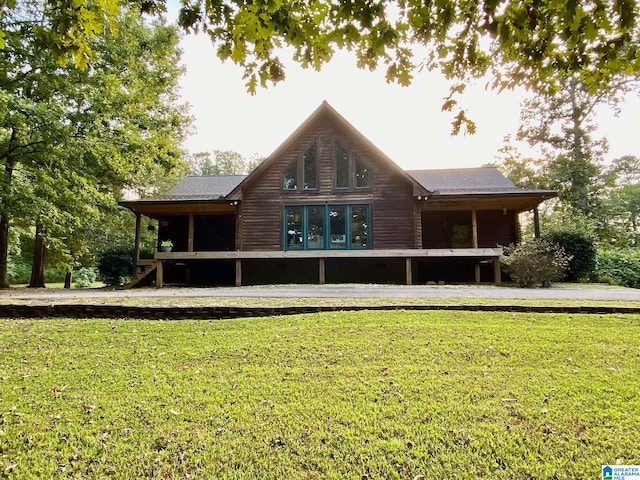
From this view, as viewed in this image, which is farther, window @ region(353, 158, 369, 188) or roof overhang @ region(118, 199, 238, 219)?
window @ region(353, 158, 369, 188)

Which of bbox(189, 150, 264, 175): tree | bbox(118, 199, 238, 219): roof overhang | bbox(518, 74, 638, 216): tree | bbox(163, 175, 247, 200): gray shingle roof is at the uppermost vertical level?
bbox(189, 150, 264, 175): tree

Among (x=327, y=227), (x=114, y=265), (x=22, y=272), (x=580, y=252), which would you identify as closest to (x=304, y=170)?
(x=327, y=227)

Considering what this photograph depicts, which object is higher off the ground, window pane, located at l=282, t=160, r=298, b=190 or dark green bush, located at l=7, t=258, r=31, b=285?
window pane, located at l=282, t=160, r=298, b=190

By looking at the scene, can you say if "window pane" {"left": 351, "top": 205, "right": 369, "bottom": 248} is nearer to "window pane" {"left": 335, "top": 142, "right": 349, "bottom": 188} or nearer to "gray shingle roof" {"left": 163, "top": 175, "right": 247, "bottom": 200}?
"window pane" {"left": 335, "top": 142, "right": 349, "bottom": 188}

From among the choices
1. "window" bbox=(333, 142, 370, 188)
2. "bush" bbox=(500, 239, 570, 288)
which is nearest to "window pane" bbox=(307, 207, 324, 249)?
"window" bbox=(333, 142, 370, 188)

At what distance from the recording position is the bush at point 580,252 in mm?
15148

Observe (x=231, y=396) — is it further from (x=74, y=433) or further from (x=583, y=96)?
(x=583, y=96)

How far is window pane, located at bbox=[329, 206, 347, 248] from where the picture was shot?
15.9m

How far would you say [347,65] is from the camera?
3801 mm

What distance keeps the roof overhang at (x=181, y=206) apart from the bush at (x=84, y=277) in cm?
1552

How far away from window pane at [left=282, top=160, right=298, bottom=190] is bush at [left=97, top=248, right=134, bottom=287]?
7.48 meters

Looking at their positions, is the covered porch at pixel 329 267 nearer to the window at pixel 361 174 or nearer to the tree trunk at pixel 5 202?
the window at pixel 361 174

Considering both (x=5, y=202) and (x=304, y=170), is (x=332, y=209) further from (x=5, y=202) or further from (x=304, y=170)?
(x=5, y=202)

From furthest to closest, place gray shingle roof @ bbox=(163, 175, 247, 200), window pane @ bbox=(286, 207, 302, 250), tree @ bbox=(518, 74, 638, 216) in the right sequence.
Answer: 1. tree @ bbox=(518, 74, 638, 216)
2. gray shingle roof @ bbox=(163, 175, 247, 200)
3. window pane @ bbox=(286, 207, 302, 250)
